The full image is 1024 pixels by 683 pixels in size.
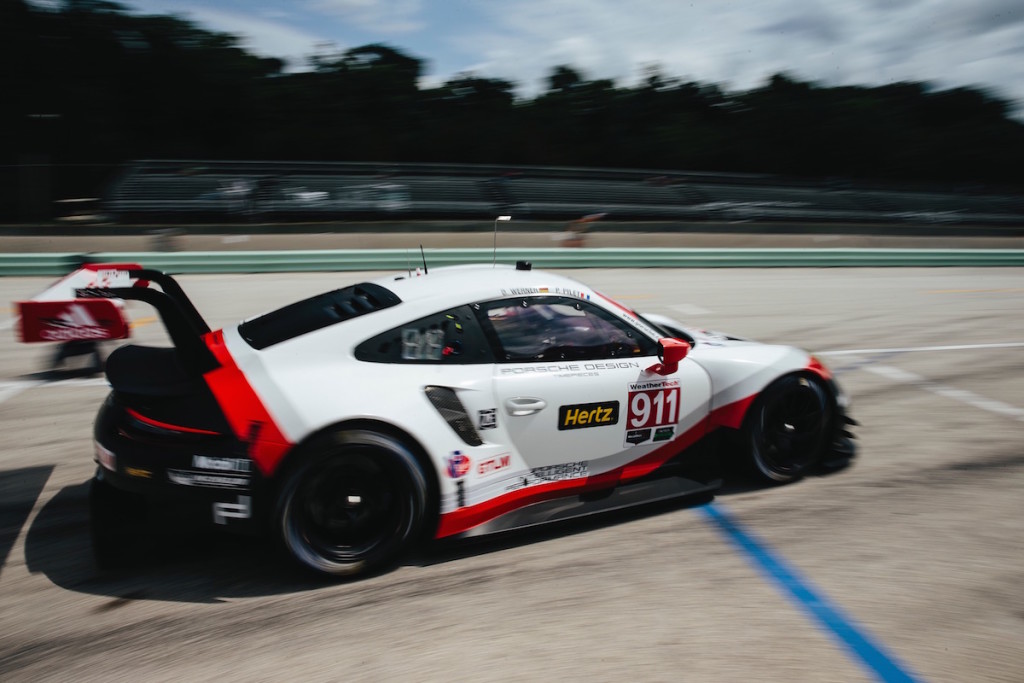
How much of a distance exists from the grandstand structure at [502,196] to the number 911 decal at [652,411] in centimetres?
1658

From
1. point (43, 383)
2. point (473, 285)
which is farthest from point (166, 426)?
point (43, 383)

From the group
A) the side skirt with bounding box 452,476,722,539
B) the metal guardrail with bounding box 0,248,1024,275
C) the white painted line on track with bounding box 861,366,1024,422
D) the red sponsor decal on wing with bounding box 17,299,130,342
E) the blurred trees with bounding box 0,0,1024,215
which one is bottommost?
the side skirt with bounding box 452,476,722,539

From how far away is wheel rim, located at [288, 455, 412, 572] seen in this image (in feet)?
11.1

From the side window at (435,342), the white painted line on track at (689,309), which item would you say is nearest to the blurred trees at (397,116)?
the white painted line on track at (689,309)

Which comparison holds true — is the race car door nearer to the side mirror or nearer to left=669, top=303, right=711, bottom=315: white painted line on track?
the side mirror

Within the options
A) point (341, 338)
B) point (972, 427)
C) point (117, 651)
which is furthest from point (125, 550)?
point (972, 427)

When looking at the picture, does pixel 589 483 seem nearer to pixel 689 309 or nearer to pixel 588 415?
pixel 588 415

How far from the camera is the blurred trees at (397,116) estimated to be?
2225 centimetres

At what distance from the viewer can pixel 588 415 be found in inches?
155

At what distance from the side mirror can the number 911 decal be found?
0.22 feet

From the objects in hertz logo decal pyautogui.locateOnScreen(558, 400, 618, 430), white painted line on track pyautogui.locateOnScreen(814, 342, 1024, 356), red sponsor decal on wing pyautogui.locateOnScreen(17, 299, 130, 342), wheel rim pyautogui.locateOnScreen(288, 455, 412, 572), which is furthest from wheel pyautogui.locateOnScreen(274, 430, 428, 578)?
white painted line on track pyautogui.locateOnScreen(814, 342, 1024, 356)

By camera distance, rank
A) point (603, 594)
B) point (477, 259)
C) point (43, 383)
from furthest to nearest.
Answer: point (477, 259)
point (43, 383)
point (603, 594)

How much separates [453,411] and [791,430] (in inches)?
85.2

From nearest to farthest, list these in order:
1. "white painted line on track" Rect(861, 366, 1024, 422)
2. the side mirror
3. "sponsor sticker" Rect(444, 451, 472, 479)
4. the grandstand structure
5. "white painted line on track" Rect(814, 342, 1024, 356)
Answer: "sponsor sticker" Rect(444, 451, 472, 479) < the side mirror < "white painted line on track" Rect(861, 366, 1024, 422) < "white painted line on track" Rect(814, 342, 1024, 356) < the grandstand structure
